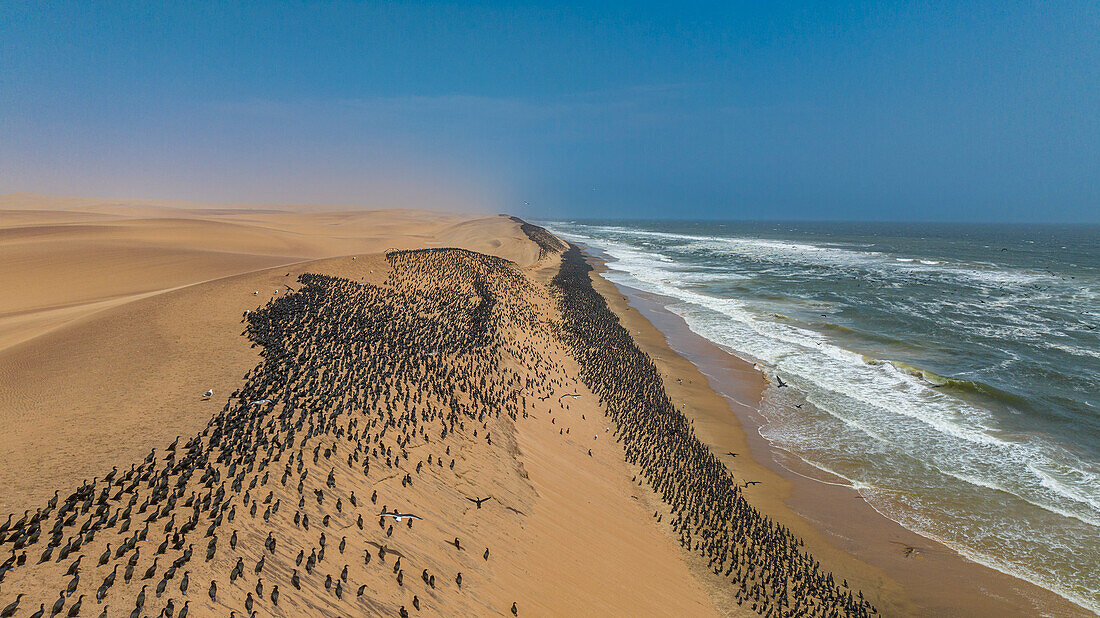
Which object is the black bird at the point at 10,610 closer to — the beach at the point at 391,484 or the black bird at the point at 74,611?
the beach at the point at 391,484

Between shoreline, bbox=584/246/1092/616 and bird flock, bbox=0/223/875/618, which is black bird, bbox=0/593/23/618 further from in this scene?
shoreline, bbox=584/246/1092/616

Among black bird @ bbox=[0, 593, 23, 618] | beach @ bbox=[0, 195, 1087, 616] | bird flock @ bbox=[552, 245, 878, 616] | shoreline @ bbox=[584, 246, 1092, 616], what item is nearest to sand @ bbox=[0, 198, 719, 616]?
beach @ bbox=[0, 195, 1087, 616]

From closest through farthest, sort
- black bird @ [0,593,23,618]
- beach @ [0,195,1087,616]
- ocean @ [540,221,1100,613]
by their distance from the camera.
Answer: black bird @ [0,593,23,618] → beach @ [0,195,1087,616] → ocean @ [540,221,1100,613]

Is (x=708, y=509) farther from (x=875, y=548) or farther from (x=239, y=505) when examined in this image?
(x=239, y=505)

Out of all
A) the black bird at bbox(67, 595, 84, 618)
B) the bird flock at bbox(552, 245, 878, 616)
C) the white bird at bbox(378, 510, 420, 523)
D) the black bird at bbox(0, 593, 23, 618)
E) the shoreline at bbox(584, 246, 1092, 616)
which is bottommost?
Answer: the shoreline at bbox(584, 246, 1092, 616)

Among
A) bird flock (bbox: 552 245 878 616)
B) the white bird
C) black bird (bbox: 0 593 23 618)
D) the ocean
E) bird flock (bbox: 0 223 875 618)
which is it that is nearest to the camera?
black bird (bbox: 0 593 23 618)
